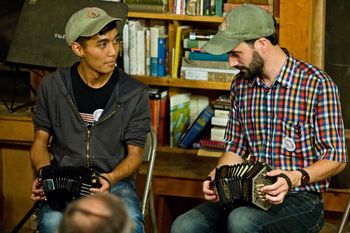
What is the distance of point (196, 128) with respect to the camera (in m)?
3.93

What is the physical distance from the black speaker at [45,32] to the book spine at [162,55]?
18.4 inches

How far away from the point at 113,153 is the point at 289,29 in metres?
1.07

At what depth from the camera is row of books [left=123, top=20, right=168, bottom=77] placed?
390 cm

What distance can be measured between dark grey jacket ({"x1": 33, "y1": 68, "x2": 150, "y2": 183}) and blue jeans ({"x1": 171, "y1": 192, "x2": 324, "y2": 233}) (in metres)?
0.40

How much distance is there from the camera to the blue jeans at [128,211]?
2793 mm

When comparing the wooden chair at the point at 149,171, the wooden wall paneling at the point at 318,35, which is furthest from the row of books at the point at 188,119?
the wooden chair at the point at 149,171

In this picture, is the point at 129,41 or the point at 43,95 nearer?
the point at 43,95

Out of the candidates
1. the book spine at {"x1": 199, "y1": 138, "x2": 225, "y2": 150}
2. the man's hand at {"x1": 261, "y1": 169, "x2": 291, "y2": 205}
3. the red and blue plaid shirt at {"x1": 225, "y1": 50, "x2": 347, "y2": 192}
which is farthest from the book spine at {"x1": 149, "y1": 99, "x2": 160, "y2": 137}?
the man's hand at {"x1": 261, "y1": 169, "x2": 291, "y2": 205}

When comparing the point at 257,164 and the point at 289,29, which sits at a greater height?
the point at 289,29

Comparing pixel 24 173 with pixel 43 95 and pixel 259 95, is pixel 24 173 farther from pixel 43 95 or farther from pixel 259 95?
pixel 259 95

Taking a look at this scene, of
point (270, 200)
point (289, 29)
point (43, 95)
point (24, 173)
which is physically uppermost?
point (289, 29)

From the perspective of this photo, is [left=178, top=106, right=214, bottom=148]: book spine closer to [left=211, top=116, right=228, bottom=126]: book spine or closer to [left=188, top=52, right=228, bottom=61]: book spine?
[left=211, top=116, right=228, bottom=126]: book spine

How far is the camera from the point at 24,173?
4.15 m

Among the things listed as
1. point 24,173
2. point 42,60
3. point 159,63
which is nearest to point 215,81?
point 159,63
